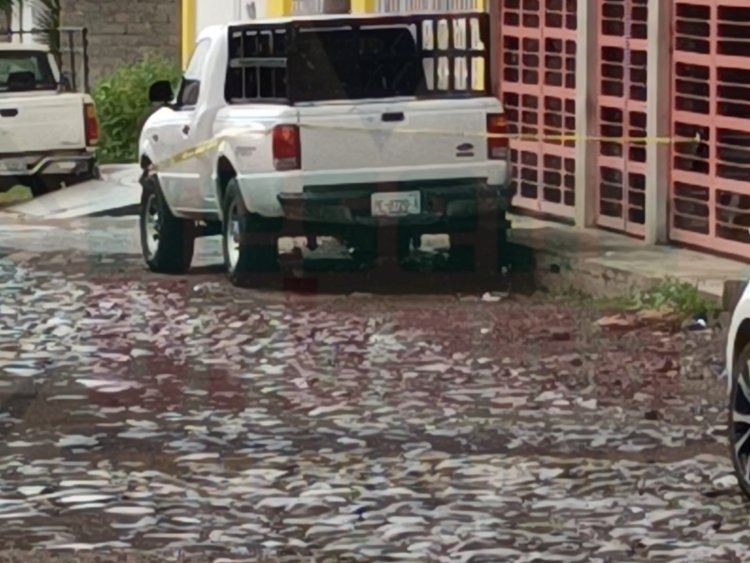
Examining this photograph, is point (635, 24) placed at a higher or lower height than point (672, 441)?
higher

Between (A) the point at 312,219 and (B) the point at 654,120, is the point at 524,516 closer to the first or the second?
(A) the point at 312,219

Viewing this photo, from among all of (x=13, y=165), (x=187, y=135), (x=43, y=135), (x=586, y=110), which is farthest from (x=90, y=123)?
(x=187, y=135)

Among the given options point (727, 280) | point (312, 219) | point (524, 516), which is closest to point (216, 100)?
point (312, 219)

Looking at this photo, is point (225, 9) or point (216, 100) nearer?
point (216, 100)

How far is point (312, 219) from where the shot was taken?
18.5 metres

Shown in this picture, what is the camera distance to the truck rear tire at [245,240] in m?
19.0

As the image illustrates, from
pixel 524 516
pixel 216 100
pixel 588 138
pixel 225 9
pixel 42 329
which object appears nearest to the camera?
pixel 524 516

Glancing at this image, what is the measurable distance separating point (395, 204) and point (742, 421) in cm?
836

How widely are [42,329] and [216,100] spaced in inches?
145

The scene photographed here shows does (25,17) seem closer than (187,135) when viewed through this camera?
No

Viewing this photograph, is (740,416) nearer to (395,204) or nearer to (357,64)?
(395,204)

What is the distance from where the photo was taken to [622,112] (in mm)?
21859

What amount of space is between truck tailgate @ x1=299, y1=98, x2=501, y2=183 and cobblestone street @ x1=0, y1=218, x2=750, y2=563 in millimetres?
936

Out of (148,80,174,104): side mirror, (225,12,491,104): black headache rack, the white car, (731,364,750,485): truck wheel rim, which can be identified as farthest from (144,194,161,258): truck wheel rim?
(731,364,750,485): truck wheel rim
